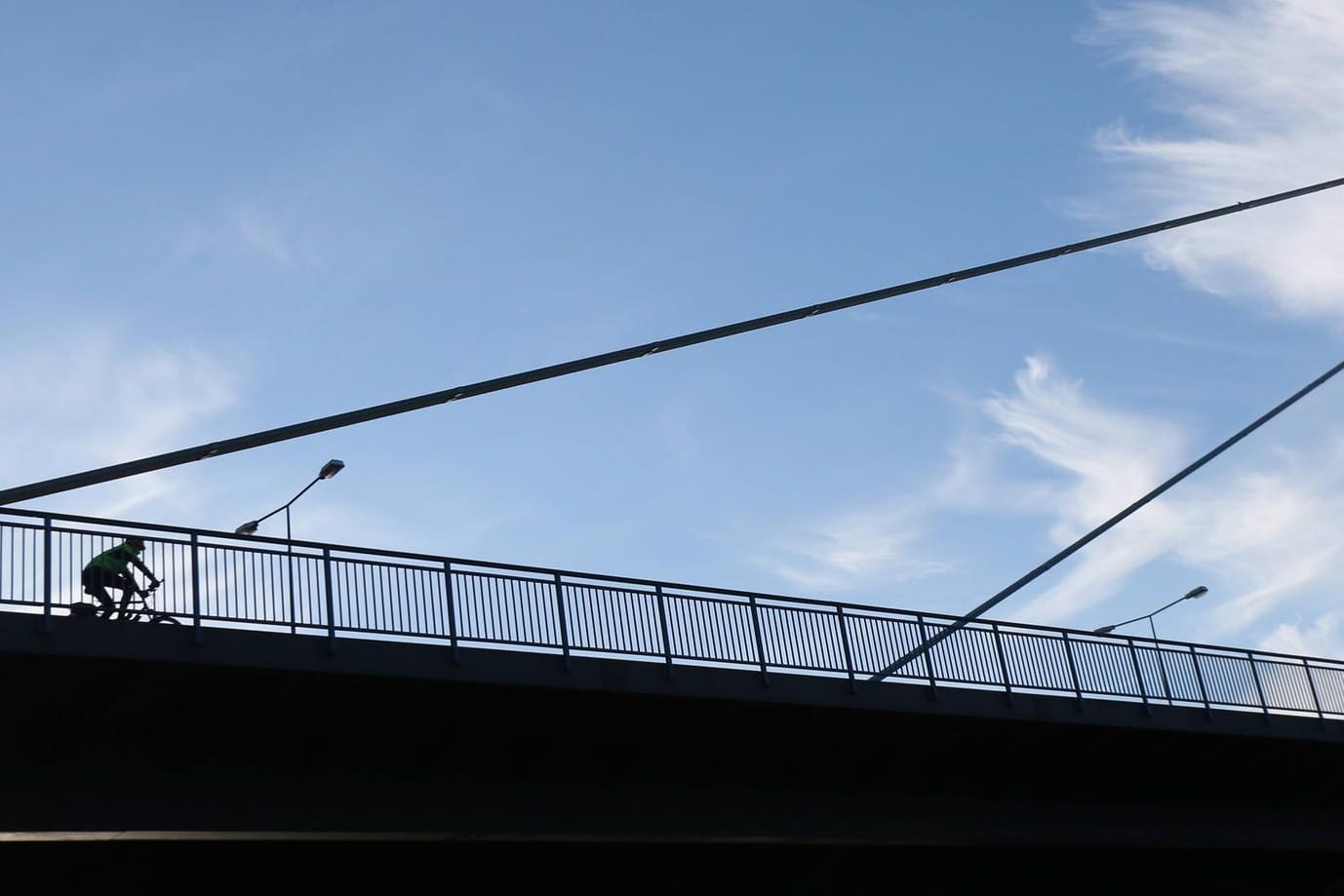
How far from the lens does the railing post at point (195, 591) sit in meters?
21.0

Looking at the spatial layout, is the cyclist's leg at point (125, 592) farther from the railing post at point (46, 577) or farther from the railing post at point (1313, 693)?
the railing post at point (1313, 693)

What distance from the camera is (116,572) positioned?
22203 millimetres

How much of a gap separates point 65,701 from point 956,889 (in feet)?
69.6

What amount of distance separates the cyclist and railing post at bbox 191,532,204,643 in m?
0.49

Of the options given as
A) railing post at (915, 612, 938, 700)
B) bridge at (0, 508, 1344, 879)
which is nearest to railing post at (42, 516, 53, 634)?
bridge at (0, 508, 1344, 879)

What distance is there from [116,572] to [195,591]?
1231mm

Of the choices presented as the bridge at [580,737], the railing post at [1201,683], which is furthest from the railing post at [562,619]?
the railing post at [1201,683]

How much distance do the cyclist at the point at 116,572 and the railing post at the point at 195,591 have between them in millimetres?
494

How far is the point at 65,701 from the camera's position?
2047 centimetres

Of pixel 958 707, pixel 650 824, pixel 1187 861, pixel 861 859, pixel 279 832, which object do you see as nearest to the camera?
pixel 279 832


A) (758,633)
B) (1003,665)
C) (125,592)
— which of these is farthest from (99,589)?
(1003,665)

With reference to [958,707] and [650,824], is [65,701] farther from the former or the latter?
[958,707]

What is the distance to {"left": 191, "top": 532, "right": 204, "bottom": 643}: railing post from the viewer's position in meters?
21.0

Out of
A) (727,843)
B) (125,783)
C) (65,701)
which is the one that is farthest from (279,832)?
(727,843)
